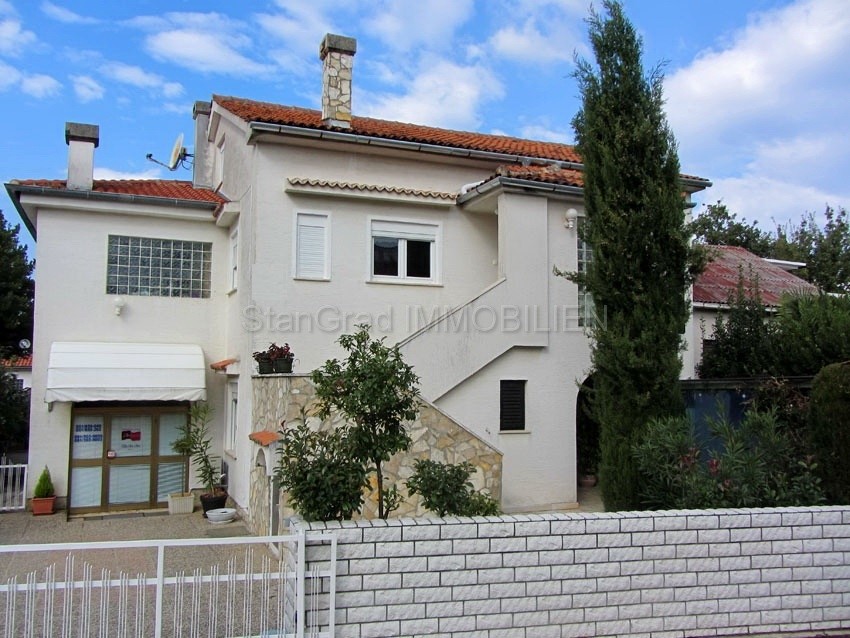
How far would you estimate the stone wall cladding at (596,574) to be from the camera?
7.83 metres

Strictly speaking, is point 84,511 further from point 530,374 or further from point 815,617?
point 815,617

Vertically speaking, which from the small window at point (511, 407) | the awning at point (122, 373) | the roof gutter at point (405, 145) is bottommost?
the small window at point (511, 407)

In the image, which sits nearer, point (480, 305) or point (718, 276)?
point (480, 305)

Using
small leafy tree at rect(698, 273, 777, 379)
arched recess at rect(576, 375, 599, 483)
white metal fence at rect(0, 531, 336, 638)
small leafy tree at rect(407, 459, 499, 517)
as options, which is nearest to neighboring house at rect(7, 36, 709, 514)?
arched recess at rect(576, 375, 599, 483)

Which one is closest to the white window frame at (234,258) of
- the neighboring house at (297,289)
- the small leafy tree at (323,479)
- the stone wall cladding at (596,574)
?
the neighboring house at (297,289)

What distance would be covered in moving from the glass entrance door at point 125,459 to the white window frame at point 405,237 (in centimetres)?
828

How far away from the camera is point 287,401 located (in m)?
14.6

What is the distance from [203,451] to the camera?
20.2 m

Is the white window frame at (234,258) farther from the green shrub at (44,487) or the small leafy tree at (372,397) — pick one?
the small leafy tree at (372,397)

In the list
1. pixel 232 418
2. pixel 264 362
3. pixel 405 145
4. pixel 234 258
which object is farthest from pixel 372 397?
pixel 234 258

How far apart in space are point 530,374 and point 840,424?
9108 mm

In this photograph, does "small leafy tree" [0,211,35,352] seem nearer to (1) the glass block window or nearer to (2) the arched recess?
(1) the glass block window

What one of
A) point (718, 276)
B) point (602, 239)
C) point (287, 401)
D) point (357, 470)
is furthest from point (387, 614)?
point (718, 276)

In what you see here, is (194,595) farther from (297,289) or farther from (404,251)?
(404,251)
